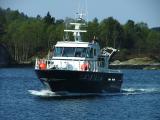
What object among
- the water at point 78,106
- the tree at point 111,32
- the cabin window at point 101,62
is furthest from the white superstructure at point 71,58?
the tree at point 111,32

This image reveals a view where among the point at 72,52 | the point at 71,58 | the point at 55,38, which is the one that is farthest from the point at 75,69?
the point at 55,38

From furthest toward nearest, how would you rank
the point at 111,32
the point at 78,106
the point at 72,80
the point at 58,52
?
the point at 111,32
the point at 58,52
the point at 72,80
the point at 78,106

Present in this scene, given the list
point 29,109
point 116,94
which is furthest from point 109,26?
point 29,109

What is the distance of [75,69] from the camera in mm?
59344

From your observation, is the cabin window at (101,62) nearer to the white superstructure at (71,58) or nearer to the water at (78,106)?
the white superstructure at (71,58)

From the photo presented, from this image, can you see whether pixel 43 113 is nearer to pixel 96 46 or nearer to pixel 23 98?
pixel 23 98

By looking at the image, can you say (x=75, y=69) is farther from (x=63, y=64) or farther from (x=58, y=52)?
(x=58, y=52)

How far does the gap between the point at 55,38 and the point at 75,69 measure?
11265 cm

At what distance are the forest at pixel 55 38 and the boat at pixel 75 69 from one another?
98.4 metres

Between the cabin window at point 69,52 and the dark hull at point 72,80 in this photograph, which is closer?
the dark hull at point 72,80

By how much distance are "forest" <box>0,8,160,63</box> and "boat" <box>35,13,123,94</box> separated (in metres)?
98.4

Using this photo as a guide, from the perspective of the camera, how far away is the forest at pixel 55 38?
173 meters

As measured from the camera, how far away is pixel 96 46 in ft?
204

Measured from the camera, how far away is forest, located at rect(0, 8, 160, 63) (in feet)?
566
